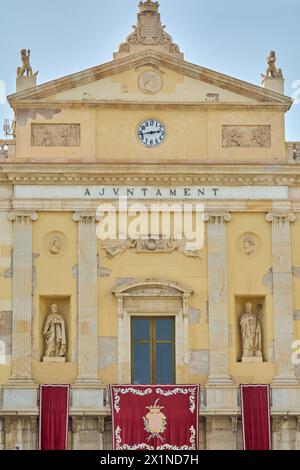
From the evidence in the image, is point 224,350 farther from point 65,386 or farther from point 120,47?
point 120,47

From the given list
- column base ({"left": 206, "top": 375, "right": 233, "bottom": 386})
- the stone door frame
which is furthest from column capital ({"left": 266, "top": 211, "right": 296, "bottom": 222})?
column base ({"left": 206, "top": 375, "right": 233, "bottom": 386})

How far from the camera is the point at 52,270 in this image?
57.6 m

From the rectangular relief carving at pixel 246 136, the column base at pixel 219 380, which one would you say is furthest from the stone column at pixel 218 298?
the rectangular relief carving at pixel 246 136

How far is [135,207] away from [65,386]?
5.28 meters

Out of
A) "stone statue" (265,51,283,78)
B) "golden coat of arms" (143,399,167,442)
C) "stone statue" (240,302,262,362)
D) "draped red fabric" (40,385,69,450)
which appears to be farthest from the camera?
"stone statue" (265,51,283,78)

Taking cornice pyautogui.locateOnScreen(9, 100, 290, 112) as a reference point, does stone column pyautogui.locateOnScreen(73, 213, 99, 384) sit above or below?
below

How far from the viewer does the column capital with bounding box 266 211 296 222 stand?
58.1 meters

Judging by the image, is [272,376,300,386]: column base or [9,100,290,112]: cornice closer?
[272,376,300,386]: column base

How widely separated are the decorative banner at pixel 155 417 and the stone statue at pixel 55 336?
70.9 inches

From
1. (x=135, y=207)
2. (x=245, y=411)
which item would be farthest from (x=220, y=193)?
(x=245, y=411)

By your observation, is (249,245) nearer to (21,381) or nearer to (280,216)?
(280,216)

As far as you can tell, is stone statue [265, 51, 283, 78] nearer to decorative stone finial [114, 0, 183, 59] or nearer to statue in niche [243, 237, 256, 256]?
decorative stone finial [114, 0, 183, 59]

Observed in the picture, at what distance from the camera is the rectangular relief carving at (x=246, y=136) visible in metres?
58.5

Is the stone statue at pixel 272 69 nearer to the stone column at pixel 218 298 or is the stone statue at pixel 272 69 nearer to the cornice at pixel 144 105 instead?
the cornice at pixel 144 105
